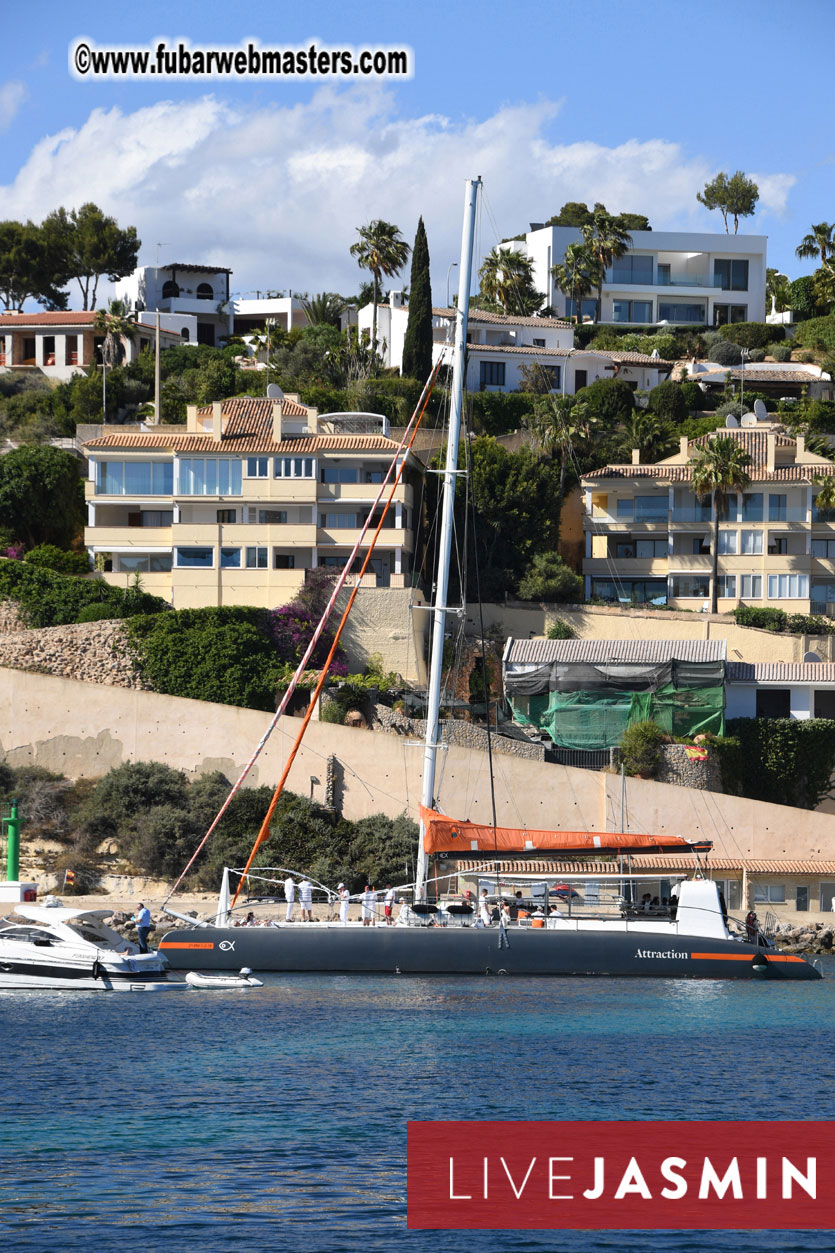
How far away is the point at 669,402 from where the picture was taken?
8975cm

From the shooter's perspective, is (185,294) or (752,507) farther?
(185,294)

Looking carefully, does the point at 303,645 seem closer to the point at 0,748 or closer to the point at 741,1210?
the point at 0,748

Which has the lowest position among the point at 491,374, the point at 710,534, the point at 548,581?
the point at 548,581

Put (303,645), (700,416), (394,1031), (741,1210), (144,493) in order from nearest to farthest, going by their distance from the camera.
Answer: (741,1210)
(394,1031)
(303,645)
(144,493)
(700,416)

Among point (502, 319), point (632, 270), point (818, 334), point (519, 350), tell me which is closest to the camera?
point (519, 350)

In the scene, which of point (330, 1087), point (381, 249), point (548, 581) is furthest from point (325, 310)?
point (330, 1087)

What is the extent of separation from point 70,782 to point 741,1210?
36533mm

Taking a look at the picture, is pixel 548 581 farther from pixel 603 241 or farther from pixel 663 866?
pixel 603 241

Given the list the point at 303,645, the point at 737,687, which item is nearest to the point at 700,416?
the point at 737,687

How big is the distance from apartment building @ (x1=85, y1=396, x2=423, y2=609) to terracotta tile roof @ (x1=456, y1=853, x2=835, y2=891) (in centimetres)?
1776

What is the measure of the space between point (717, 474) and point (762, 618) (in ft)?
23.9

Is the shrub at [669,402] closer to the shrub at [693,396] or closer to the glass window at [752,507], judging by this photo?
the shrub at [693,396]

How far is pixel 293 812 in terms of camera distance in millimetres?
53062

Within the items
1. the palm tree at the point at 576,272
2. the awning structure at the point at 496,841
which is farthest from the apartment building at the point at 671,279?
the awning structure at the point at 496,841
